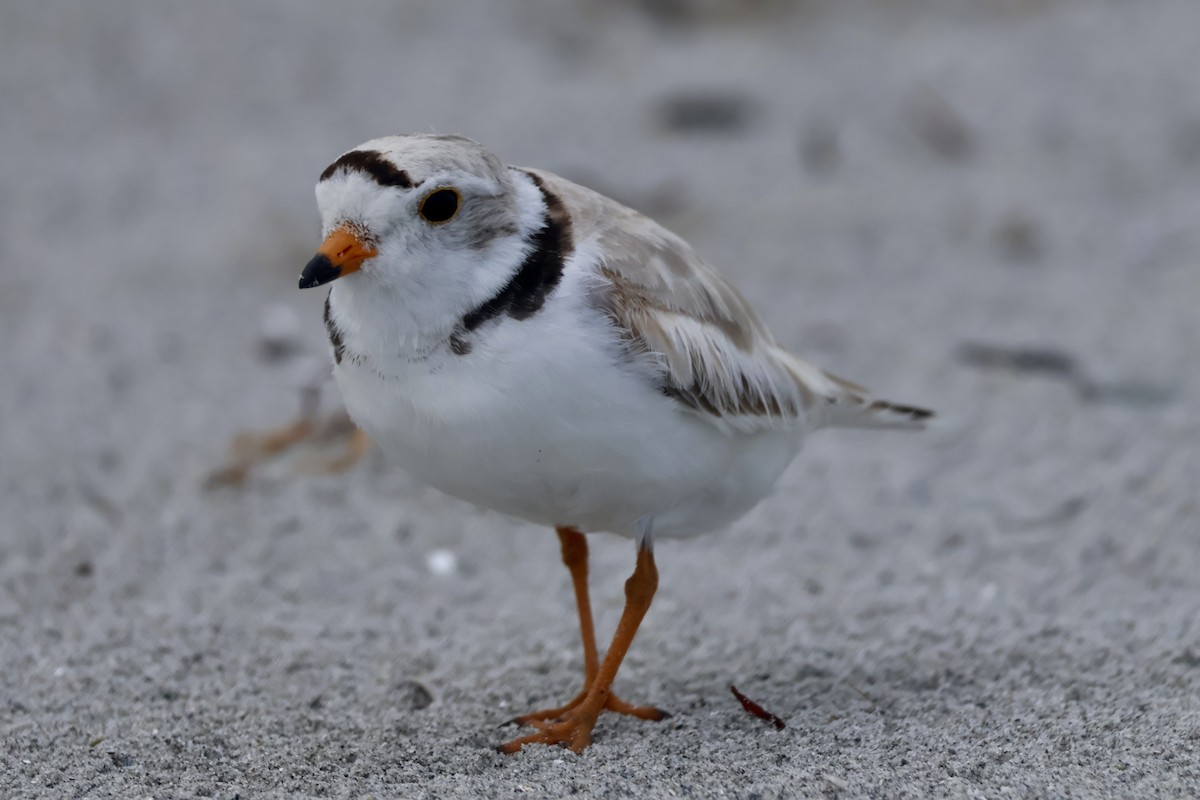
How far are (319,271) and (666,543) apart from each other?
2870mm

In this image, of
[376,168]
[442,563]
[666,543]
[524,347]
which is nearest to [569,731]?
[524,347]

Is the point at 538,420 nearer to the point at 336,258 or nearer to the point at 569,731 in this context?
the point at 336,258

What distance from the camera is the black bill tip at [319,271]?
292cm

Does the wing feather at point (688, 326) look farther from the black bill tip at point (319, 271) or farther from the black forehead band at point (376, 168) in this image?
the black bill tip at point (319, 271)

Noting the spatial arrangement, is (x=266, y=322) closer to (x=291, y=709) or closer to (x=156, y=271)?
(x=156, y=271)

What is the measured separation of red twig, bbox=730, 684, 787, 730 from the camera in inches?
139

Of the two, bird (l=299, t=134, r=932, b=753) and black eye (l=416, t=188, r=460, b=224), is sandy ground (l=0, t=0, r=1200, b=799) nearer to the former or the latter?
bird (l=299, t=134, r=932, b=753)

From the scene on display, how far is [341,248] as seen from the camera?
2.97 metres

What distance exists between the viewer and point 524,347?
Result: 3006 millimetres

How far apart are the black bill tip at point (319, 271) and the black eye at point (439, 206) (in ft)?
0.81

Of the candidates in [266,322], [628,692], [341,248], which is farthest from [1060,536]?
[266,322]

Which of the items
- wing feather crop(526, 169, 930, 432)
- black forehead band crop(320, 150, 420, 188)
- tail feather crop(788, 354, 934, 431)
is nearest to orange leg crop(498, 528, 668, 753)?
wing feather crop(526, 169, 930, 432)

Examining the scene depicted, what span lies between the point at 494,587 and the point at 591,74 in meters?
5.71

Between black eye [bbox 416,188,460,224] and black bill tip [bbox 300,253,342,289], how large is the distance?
246 mm
